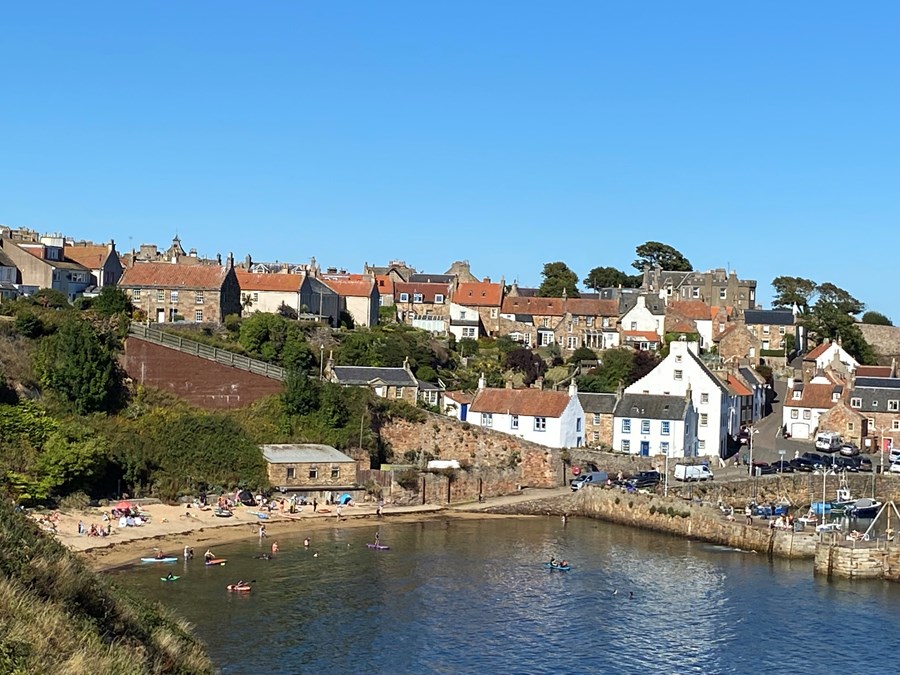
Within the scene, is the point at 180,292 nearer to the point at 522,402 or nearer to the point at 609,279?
the point at 522,402

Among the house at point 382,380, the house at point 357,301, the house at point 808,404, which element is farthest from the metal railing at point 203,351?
the house at point 808,404

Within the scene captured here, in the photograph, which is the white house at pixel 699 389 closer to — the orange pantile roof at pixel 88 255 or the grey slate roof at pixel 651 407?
Result: the grey slate roof at pixel 651 407

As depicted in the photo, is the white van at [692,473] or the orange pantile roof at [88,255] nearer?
the white van at [692,473]

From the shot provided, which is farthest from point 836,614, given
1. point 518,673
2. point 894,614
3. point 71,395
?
point 71,395

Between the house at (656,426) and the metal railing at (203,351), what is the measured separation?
57.6 feet

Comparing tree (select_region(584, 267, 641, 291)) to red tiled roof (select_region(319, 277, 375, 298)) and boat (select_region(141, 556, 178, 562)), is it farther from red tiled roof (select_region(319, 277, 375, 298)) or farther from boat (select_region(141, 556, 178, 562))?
boat (select_region(141, 556, 178, 562))

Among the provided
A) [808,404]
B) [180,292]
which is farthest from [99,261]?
[808,404]

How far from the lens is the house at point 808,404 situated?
63.5 metres

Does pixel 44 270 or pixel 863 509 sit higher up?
pixel 44 270

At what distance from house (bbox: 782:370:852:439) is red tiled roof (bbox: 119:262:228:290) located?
1362 inches

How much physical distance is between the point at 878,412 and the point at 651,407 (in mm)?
14557

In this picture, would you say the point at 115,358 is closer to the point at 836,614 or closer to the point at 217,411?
the point at 217,411

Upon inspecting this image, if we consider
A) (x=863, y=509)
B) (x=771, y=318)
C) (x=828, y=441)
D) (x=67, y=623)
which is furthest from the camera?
(x=771, y=318)

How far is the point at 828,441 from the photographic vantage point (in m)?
60.0
